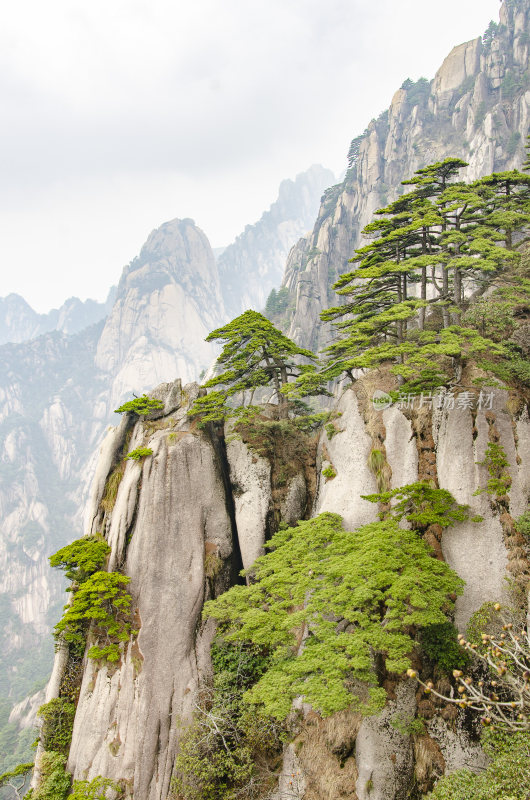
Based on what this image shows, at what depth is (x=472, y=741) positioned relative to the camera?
10391 mm

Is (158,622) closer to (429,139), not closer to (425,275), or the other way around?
(425,275)

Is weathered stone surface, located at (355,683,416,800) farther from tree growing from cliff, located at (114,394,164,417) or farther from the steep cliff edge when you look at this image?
tree growing from cliff, located at (114,394,164,417)

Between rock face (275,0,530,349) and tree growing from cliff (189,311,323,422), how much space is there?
143 ft

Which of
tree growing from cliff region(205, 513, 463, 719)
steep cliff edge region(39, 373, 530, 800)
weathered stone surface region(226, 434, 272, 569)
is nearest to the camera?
tree growing from cliff region(205, 513, 463, 719)

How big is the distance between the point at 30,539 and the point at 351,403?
13483cm

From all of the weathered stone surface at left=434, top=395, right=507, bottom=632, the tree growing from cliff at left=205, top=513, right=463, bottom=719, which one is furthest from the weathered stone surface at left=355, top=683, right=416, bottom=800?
the weathered stone surface at left=434, top=395, right=507, bottom=632

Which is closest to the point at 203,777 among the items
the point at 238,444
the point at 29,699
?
the point at 238,444

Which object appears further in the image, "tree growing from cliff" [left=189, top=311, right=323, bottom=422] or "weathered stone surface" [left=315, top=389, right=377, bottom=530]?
"tree growing from cliff" [left=189, top=311, right=323, bottom=422]

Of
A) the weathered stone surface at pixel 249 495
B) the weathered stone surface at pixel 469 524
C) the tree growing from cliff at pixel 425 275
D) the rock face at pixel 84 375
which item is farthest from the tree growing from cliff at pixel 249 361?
the rock face at pixel 84 375

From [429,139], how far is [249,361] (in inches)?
2548

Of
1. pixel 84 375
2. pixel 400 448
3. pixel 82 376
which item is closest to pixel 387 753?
pixel 400 448

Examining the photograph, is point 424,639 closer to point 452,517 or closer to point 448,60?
point 452,517

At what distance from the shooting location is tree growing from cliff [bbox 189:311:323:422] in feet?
60.3

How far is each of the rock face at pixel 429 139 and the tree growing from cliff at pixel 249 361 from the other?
1716 inches
